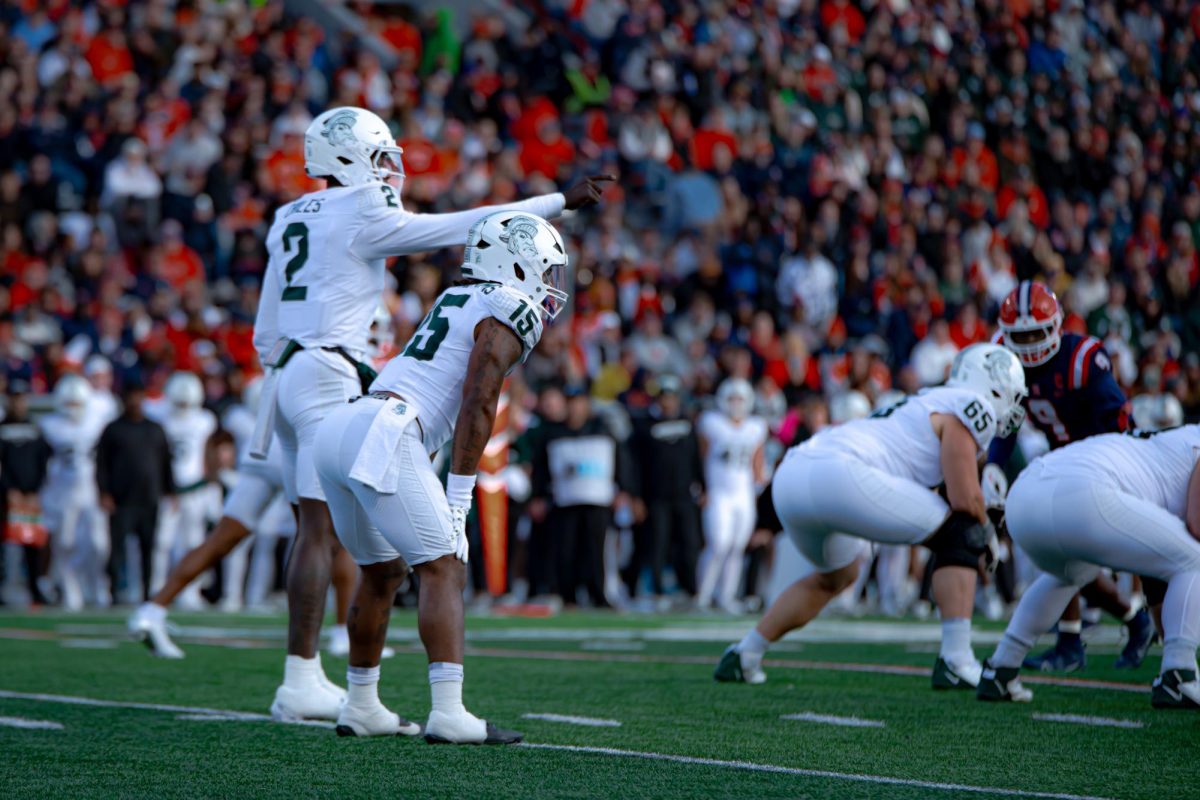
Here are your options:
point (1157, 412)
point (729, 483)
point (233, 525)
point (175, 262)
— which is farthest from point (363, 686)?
point (175, 262)

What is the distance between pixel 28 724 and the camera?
5570 mm

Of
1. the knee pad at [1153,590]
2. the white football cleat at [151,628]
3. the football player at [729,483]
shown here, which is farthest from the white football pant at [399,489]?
the football player at [729,483]

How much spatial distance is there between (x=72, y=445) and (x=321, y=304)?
8.32m

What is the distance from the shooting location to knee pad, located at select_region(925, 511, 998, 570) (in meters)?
6.84

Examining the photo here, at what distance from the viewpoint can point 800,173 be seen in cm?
1778

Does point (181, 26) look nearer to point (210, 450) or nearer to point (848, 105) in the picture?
point (210, 450)

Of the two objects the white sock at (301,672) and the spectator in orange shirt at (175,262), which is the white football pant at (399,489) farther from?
the spectator in orange shirt at (175,262)

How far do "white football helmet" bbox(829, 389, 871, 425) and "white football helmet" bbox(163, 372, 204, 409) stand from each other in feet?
16.5

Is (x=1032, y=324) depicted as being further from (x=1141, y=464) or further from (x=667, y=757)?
(x=667, y=757)

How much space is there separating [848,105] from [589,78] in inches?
114

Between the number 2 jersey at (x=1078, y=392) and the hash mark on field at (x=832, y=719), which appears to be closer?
the hash mark on field at (x=832, y=719)

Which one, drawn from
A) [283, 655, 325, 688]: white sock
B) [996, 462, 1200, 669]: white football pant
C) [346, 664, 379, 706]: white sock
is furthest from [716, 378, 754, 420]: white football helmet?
[346, 664, 379, 706]: white sock

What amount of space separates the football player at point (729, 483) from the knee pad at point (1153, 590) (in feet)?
23.9

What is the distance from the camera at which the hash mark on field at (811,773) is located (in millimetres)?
4203
